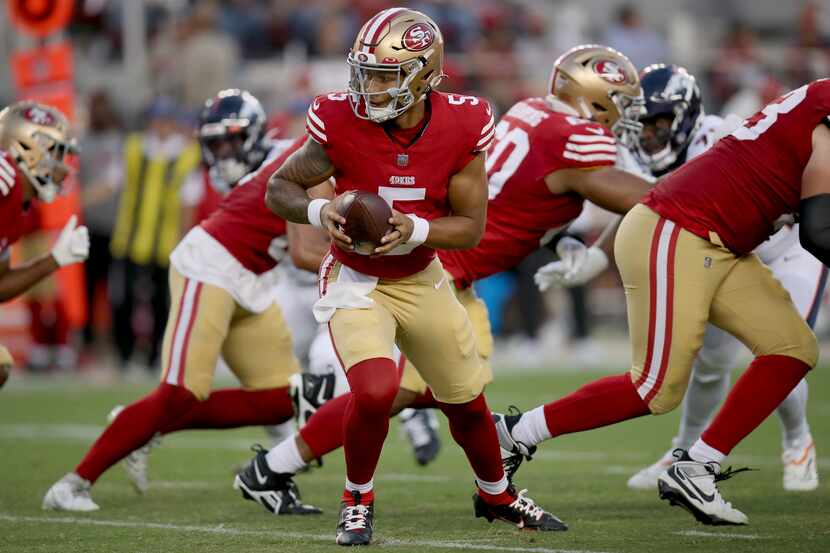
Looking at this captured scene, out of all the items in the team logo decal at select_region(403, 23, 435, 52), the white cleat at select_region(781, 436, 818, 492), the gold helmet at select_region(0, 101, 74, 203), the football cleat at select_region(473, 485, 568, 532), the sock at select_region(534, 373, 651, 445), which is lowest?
the white cleat at select_region(781, 436, 818, 492)

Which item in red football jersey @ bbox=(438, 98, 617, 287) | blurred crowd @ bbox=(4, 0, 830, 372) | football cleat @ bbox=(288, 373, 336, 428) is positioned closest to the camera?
red football jersey @ bbox=(438, 98, 617, 287)

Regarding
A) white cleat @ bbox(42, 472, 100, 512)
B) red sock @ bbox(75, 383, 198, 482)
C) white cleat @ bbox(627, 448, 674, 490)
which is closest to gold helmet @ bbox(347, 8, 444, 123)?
red sock @ bbox(75, 383, 198, 482)

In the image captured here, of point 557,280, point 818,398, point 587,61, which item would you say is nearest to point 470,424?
point 557,280

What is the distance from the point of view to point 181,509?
594cm

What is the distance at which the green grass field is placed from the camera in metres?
4.93

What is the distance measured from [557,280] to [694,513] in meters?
1.33

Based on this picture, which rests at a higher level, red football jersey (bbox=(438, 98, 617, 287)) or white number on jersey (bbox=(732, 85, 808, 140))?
white number on jersey (bbox=(732, 85, 808, 140))

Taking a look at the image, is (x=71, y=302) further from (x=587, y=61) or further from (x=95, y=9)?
(x=587, y=61)

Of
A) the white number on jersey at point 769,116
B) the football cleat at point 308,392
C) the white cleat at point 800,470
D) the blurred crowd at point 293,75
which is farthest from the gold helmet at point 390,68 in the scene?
the blurred crowd at point 293,75

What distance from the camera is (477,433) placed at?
5.06 metres

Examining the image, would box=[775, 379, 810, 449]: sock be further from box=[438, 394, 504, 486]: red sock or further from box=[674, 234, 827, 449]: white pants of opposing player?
box=[438, 394, 504, 486]: red sock

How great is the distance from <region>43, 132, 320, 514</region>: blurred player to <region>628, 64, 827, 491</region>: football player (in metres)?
1.50

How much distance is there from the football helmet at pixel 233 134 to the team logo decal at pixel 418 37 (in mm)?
1829

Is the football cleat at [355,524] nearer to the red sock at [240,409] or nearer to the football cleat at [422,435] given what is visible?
the red sock at [240,409]
